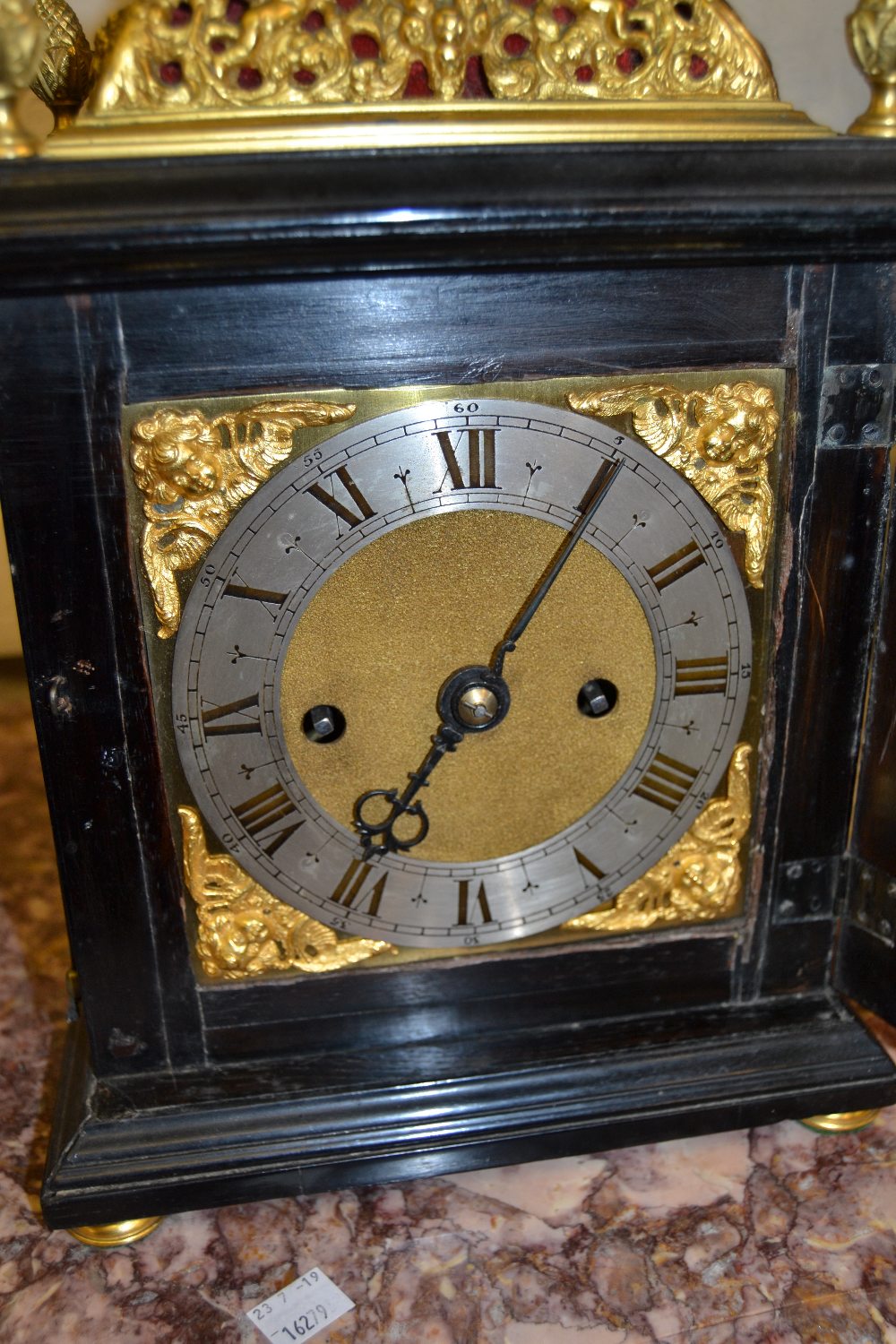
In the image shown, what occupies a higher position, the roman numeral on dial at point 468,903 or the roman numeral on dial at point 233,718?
the roman numeral on dial at point 233,718

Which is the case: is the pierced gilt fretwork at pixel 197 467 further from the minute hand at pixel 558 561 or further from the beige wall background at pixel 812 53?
the beige wall background at pixel 812 53

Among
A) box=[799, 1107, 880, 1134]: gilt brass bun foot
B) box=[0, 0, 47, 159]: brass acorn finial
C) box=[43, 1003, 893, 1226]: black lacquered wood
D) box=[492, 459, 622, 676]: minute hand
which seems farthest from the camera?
box=[799, 1107, 880, 1134]: gilt brass bun foot

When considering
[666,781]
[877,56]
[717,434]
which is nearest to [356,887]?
[666,781]

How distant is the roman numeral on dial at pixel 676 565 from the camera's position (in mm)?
1101

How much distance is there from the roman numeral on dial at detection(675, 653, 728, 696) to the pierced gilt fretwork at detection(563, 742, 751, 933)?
104 mm

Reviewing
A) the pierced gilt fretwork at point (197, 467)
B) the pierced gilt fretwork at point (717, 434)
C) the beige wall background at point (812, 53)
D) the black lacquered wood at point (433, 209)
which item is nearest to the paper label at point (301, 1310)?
the pierced gilt fretwork at point (197, 467)

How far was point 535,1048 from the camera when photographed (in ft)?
4.10

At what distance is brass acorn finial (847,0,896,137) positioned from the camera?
3.14 feet

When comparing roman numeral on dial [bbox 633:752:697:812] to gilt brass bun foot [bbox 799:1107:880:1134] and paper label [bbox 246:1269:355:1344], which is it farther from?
paper label [bbox 246:1269:355:1344]

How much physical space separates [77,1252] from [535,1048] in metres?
0.49

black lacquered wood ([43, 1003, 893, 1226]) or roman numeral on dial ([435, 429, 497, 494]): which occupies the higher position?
roman numeral on dial ([435, 429, 497, 494])

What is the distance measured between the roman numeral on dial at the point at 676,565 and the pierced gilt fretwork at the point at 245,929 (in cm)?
44

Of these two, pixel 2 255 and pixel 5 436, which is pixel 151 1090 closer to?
pixel 5 436

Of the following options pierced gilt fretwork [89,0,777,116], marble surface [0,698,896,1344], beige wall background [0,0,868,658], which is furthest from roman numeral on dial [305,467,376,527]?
beige wall background [0,0,868,658]
